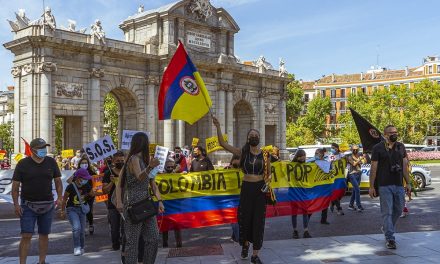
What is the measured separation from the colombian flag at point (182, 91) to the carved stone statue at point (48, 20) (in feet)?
66.4

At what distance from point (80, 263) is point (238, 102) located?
33.3 m

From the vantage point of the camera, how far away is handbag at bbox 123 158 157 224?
6.20 metres

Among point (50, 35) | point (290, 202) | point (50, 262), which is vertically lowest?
point (50, 262)

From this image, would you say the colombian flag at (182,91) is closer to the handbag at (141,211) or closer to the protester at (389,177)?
the handbag at (141,211)

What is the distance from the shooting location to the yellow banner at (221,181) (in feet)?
32.8

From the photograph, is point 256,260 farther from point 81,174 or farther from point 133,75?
point 133,75

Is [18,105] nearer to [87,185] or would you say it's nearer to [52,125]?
[52,125]

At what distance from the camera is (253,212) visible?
309 inches

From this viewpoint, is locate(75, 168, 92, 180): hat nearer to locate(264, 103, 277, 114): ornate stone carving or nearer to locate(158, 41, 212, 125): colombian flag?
locate(158, 41, 212, 125): colombian flag

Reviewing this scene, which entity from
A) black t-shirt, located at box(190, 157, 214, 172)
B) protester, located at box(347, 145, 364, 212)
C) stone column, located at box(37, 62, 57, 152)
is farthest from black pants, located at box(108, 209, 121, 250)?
stone column, located at box(37, 62, 57, 152)

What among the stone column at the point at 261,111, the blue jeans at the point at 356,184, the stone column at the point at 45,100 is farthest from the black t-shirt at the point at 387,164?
the stone column at the point at 261,111

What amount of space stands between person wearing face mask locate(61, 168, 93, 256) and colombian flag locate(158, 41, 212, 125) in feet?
6.49

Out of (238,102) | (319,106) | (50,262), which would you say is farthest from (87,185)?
(319,106)

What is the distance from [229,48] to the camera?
37.6 meters
